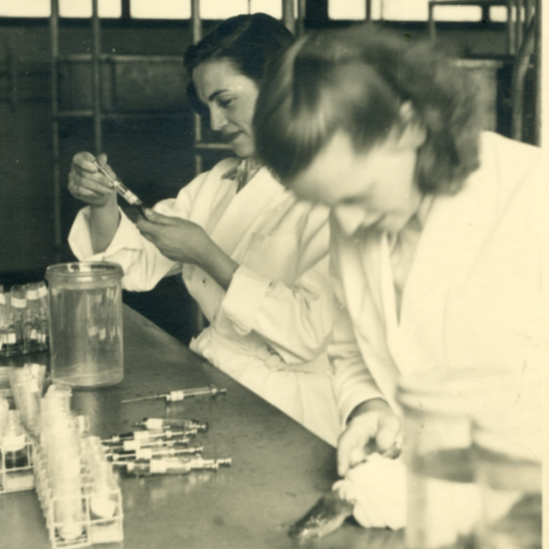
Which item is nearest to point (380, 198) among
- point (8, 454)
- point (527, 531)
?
point (527, 531)

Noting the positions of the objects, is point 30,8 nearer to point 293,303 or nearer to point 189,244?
point 189,244

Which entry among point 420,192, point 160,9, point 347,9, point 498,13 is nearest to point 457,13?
point 498,13

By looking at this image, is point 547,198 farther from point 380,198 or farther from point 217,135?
point 217,135

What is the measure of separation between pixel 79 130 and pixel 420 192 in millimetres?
1095

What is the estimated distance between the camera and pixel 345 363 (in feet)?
4.31

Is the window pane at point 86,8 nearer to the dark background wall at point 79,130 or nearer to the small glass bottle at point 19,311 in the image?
the dark background wall at point 79,130

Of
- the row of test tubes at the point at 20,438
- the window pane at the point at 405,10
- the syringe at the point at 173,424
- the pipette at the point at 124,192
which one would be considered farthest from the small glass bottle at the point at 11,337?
the window pane at the point at 405,10

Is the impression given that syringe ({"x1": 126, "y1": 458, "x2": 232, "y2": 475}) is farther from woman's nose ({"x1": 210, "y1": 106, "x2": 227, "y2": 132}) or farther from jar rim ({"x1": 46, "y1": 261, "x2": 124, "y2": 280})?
woman's nose ({"x1": 210, "y1": 106, "x2": 227, "y2": 132})

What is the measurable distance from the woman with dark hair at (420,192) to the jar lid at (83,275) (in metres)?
0.49

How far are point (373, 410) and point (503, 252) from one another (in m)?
0.32

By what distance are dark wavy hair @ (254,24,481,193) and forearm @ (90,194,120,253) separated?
0.83 meters

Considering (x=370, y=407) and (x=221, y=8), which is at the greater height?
(x=221, y=8)

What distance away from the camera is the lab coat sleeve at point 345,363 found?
4.05 feet

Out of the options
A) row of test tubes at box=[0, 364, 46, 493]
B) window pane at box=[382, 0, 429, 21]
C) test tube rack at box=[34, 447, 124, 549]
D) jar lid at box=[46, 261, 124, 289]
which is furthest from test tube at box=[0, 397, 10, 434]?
window pane at box=[382, 0, 429, 21]
